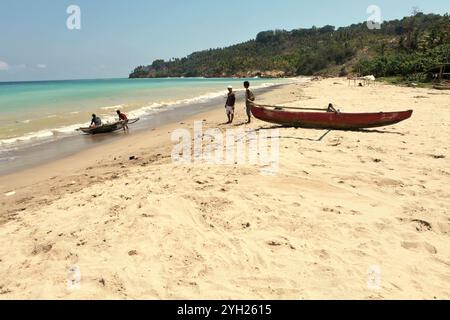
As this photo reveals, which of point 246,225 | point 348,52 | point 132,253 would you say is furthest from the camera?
point 348,52

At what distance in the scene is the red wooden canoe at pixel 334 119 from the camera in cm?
1077

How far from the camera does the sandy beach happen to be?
3.74 meters

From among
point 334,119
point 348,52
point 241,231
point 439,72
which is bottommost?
point 241,231

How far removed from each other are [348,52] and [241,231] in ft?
313

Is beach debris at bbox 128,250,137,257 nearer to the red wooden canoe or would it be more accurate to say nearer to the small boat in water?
the red wooden canoe

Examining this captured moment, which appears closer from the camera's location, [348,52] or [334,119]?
[334,119]

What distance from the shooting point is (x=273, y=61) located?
12612cm

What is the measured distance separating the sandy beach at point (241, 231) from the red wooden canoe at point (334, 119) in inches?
108

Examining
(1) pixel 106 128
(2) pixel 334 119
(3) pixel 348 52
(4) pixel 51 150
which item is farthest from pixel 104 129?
(3) pixel 348 52

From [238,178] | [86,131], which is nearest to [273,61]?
[86,131]

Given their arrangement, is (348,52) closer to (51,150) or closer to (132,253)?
(51,150)

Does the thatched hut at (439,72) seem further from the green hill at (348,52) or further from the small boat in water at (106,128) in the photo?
the small boat in water at (106,128)

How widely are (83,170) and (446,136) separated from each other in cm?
982

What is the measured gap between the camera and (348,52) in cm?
9038
